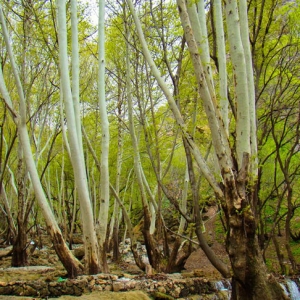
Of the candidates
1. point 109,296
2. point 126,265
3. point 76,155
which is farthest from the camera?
point 126,265

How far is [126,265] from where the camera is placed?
37.9 ft

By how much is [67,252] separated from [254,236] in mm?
3481

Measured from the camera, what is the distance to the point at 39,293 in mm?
5355

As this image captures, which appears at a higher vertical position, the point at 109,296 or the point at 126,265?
the point at 109,296

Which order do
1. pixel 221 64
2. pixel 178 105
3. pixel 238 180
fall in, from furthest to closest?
pixel 178 105 → pixel 221 64 → pixel 238 180

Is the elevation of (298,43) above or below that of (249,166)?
above

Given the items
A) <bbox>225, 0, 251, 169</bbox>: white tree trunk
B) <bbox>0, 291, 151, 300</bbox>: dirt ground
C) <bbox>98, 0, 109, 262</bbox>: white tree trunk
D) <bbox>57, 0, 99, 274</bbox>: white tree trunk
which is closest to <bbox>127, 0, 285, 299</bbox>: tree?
<bbox>225, 0, 251, 169</bbox>: white tree trunk

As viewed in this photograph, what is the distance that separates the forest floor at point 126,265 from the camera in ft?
20.1

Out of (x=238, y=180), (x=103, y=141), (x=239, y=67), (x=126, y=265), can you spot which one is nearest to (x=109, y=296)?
(x=103, y=141)

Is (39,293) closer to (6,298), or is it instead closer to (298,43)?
(6,298)

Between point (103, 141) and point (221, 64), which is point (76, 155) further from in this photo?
point (221, 64)

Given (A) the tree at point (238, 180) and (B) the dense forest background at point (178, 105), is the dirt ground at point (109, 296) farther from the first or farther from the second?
(A) the tree at point (238, 180)

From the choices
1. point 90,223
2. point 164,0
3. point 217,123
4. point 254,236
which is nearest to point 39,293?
point 90,223

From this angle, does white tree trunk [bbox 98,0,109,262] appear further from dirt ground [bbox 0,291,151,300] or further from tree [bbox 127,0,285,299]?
tree [bbox 127,0,285,299]
